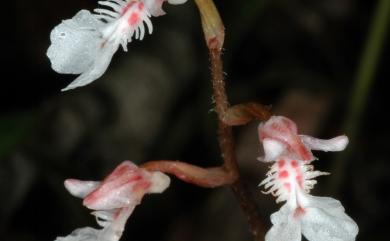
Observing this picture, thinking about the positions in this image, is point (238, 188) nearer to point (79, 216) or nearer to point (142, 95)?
point (79, 216)

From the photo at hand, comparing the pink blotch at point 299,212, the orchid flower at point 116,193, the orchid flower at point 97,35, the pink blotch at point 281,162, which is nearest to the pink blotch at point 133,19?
the orchid flower at point 97,35

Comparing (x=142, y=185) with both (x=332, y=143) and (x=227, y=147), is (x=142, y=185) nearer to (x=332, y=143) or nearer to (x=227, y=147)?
(x=227, y=147)

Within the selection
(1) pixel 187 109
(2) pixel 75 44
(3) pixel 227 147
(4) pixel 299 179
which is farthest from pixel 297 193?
(1) pixel 187 109

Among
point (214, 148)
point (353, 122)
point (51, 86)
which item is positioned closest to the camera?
point (353, 122)

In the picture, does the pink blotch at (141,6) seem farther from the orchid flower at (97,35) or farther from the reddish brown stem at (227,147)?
the reddish brown stem at (227,147)

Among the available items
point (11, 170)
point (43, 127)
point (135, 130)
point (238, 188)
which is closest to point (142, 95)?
point (135, 130)
